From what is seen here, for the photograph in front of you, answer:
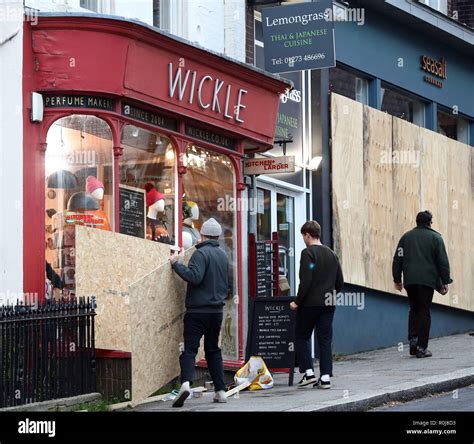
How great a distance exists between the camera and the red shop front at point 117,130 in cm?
1423

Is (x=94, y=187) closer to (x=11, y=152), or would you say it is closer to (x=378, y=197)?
(x=11, y=152)

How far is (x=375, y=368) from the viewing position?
17578 mm

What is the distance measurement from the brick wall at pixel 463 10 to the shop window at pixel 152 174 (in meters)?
11.6

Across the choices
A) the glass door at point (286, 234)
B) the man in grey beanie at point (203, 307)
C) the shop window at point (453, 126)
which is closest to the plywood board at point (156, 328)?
the man in grey beanie at point (203, 307)

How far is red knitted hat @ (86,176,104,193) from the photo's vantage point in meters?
14.8

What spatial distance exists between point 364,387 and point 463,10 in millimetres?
13377

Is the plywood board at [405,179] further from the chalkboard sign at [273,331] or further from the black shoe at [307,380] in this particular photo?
the black shoe at [307,380]

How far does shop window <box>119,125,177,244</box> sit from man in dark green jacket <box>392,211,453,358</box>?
12.1ft

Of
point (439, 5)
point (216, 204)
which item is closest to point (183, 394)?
point (216, 204)

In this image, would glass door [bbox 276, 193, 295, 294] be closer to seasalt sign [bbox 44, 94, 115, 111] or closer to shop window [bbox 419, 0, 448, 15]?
seasalt sign [bbox 44, 94, 115, 111]

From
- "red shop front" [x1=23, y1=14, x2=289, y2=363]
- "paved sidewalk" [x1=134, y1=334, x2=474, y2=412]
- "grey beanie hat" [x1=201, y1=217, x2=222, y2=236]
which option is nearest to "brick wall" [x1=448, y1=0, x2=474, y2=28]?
"paved sidewalk" [x1=134, y1=334, x2=474, y2=412]

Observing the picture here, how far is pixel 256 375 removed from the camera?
15.2m

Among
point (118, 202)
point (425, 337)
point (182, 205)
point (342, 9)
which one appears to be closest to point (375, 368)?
point (425, 337)

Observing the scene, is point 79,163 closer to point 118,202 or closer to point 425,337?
point 118,202
